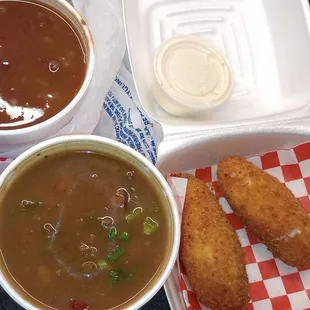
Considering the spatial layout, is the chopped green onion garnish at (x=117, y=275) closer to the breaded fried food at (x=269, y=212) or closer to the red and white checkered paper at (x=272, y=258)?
the red and white checkered paper at (x=272, y=258)

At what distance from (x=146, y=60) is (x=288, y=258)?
0.58 meters

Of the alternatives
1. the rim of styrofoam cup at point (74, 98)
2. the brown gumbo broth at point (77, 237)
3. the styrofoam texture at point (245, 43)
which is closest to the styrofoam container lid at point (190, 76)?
the styrofoam texture at point (245, 43)

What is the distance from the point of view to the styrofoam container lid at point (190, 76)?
1451 mm

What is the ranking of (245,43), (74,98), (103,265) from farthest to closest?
(245,43) < (74,98) < (103,265)

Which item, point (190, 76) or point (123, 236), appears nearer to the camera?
point (123, 236)

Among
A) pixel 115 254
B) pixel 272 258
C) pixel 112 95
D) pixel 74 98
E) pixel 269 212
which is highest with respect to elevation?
pixel 74 98

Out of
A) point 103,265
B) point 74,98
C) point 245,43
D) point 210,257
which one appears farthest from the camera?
point 245,43

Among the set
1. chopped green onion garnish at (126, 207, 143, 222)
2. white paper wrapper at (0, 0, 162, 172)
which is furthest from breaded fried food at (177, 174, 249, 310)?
chopped green onion garnish at (126, 207, 143, 222)

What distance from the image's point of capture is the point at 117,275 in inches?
42.9

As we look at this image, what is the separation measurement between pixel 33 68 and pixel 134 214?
339mm

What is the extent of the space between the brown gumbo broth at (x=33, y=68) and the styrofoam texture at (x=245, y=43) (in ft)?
0.86

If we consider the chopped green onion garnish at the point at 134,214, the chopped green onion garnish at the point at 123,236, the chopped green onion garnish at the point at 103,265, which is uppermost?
the chopped green onion garnish at the point at 134,214

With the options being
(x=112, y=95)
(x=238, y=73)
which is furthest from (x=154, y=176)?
(x=238, y=73)

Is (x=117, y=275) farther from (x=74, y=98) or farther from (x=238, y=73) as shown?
(x=238, y=73)
